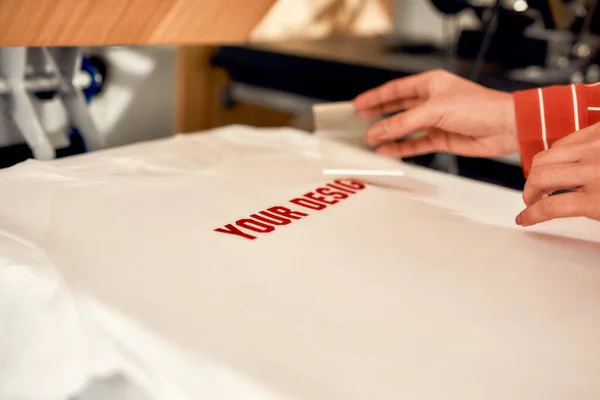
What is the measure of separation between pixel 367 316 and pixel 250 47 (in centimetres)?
118

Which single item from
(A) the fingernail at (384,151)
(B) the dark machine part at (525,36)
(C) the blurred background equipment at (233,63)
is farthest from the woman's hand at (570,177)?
(B) the dark machine part at (525,36)

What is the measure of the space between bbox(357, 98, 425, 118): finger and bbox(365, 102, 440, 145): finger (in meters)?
0.06

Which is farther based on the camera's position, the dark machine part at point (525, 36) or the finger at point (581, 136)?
the dark machine part at point (525, 36)

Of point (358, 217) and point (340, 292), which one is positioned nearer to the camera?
point (340, 292)

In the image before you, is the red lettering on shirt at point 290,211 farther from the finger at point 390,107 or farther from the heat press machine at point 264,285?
the finger at point 390,107

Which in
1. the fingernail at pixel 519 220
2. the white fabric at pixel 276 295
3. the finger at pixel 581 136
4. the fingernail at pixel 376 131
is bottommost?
the white fabric at pixel 276 295

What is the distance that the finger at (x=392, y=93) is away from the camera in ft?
2.48

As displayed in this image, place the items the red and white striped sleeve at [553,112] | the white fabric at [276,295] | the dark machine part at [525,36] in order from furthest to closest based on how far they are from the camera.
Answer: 1. the dark machine part at [525,36]
2. the red and white striped sleeve at [553,112]
3. the white fabric at [276,295]

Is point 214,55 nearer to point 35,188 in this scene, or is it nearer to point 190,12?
point 190,12

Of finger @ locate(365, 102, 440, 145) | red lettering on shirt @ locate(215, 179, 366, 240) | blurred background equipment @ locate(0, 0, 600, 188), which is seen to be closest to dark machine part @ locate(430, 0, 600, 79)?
blurred background equipment @ locate(0, 0, 600, 188)

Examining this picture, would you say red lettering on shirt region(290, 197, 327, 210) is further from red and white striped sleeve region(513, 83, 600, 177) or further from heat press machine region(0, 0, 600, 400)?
red and white striped sleeve region(513, 83, 600, 177)

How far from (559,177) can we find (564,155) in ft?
0.07

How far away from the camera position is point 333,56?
1359 mm

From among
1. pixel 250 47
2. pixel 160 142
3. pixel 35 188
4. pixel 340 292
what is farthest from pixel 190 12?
pixel 250 47
